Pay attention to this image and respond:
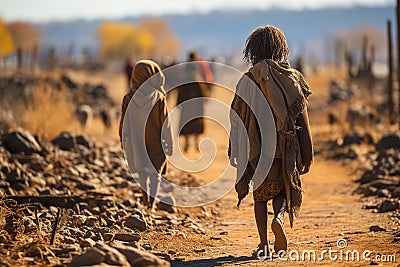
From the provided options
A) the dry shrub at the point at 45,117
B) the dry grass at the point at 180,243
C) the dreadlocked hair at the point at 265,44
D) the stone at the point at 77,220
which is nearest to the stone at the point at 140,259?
the dry grass at the point at 180,243

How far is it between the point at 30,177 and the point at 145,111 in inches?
74.8

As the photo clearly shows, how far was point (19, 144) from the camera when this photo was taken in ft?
38.1

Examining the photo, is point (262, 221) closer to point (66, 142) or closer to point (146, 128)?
point (146, 128)

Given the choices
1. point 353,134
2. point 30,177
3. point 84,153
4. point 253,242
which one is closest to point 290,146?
point 253,242

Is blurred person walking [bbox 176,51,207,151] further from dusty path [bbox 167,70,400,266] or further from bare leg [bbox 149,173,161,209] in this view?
bare leg [bbox 149,173,161,209]

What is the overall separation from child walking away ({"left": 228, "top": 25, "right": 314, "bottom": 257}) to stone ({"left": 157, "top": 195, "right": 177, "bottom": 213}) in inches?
97.7

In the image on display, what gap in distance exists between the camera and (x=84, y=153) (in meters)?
12.9

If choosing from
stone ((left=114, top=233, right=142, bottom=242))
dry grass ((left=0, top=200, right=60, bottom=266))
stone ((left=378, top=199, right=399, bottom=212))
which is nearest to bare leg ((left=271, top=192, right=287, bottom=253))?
stone ((left=114, top=233, right=142, bottom=242))

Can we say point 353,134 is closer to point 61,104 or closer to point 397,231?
point 61,104

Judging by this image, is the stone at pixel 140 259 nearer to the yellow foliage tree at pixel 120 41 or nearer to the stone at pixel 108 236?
the stone at pixel 108 236

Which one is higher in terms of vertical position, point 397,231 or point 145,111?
point 145,111

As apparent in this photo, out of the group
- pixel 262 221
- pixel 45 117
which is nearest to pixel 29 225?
pixel 262 221

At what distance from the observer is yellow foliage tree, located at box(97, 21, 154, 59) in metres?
130

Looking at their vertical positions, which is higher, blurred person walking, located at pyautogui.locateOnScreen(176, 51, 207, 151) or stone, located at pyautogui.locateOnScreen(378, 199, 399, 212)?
blurred person walking, located at pyautogui.locateOnScreen(176, 51, 207, 151)
